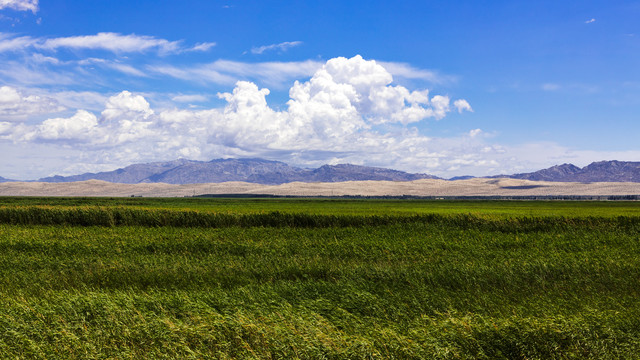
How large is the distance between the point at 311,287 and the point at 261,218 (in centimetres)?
2229

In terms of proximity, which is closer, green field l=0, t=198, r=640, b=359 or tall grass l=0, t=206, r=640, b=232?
green field l=0, t=198, r=640, b=359

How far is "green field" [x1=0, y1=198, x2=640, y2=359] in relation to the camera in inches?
338

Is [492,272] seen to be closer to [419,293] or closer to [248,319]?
[419,293]

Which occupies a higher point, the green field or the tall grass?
the tall grass

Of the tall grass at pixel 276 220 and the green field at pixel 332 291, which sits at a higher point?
the tall grass at pixel 276 220

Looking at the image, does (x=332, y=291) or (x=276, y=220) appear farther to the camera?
(x=276, y=220)

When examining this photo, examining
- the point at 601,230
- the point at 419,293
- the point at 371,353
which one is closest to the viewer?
the point at 371,353

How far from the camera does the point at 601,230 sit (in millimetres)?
29594

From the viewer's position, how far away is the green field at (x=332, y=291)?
8.58m

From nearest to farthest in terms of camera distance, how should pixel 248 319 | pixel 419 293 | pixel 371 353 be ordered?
pixel 371 353, pixel 248 319, pixel 419 293

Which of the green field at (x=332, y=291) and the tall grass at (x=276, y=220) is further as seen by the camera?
the tall grass at (x=276, y=220)

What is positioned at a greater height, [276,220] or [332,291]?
[276,220]

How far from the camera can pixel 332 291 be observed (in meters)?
13.7

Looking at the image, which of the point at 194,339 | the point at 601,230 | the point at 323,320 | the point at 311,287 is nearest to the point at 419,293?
the point at 311,287
